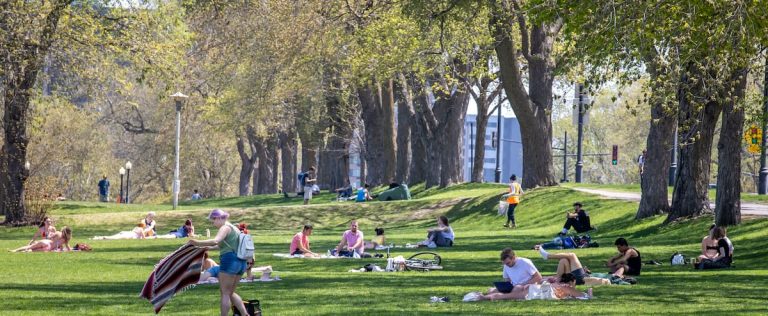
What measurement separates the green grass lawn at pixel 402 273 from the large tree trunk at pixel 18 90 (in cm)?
173

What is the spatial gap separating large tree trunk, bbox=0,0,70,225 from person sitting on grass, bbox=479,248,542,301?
66.9ft

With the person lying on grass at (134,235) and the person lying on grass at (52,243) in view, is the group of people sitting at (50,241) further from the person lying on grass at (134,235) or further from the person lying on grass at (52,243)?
the person lying on grass at (134,235)

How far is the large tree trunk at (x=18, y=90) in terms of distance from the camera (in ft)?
132

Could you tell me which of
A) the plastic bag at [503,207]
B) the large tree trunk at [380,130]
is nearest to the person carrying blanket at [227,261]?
the plastic bag at [503,207]

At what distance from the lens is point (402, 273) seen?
94.5 ft

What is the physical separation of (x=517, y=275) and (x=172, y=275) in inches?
243

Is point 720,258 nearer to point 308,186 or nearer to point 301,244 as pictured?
point 301,244

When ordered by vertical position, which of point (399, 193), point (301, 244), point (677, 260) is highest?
point (399, 193)

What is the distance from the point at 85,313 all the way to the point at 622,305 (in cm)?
771

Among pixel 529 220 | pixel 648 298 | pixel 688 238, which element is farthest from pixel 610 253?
pixel 529 220

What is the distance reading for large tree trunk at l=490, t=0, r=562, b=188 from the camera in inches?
1957

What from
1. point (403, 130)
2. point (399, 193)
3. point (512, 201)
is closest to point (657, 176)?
point (512, 201)

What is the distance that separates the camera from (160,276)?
61.5ft

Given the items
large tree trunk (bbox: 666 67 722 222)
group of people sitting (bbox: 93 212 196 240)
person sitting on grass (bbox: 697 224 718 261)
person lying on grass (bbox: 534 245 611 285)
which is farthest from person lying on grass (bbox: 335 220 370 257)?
group of people sitting (bbox: 93 212 196 240)
